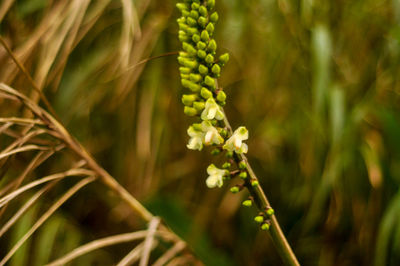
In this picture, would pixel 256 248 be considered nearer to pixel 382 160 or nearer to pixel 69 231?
pixel 382 160

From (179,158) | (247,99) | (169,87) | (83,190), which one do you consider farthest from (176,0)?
(83,190)

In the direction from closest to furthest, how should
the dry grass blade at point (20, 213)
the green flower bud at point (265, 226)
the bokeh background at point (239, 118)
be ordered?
the green flower bud at point (265, 226), the dry grass blade at point (20, 213), the bokeh background at point (239, 118)

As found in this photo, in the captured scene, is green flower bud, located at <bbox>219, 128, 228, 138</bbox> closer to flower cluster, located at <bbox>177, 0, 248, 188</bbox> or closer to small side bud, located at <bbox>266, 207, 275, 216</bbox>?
flower cluster, located at <bbox>177, 0, 248, 188</bbox>

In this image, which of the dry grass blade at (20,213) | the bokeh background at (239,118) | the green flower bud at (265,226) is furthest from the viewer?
the bokeh background at (239,118)

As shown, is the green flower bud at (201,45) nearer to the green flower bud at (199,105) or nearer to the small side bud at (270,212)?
the green flower bud at (199,105)

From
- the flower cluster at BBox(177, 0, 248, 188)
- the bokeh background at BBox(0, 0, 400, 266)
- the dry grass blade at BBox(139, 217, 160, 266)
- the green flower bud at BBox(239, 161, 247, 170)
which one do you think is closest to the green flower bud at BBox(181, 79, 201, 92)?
the flower cluster at BBox(177, 0, 248, 188)

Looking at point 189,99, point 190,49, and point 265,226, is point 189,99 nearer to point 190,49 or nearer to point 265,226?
point 190,49

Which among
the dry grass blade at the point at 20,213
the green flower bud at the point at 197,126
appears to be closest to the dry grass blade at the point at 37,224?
the dry grass blade at the point at 20,213

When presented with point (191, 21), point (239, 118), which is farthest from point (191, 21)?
point (239, 118)
